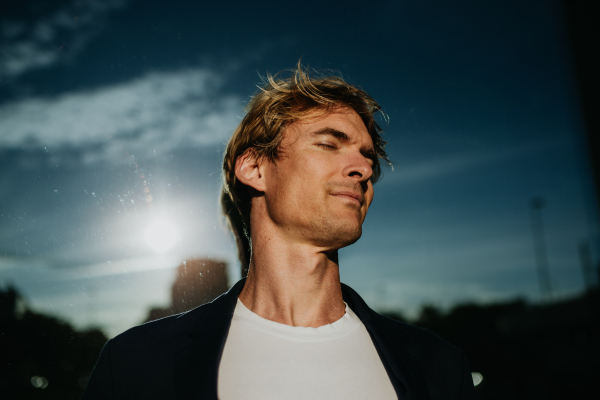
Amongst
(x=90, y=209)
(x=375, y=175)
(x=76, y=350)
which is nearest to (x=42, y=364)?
(x=76, y=350)

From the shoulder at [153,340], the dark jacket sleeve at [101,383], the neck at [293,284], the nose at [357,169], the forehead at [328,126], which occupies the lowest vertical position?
the dark jacket sleeve at [101,383]

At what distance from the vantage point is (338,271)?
1578 mm

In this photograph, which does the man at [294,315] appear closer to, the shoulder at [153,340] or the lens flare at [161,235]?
the shoulder at [153,340]

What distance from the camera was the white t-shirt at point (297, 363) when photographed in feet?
3.72

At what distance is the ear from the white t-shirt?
667 millimetres

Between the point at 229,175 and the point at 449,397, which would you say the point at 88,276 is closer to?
the point at 229,175

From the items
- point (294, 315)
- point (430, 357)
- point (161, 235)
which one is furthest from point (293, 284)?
point (161, 235)

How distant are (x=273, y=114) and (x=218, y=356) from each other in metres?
1.26

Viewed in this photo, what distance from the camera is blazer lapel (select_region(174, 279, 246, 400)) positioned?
1.03 meters

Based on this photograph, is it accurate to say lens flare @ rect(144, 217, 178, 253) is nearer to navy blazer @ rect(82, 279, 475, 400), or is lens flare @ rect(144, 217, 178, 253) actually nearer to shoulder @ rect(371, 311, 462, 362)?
navy blazer @ rect(82, 279, 475, 400)

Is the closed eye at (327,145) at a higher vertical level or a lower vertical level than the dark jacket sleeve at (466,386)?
higher

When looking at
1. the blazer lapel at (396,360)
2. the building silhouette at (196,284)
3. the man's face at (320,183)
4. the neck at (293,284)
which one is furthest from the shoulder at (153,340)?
the blazer lapel at (396,360)

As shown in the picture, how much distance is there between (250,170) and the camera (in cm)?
172

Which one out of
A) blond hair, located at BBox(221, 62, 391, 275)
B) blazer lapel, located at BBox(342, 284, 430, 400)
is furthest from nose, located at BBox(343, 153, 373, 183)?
blazer lapel, located at BBox(342, 284, 430, 400)
